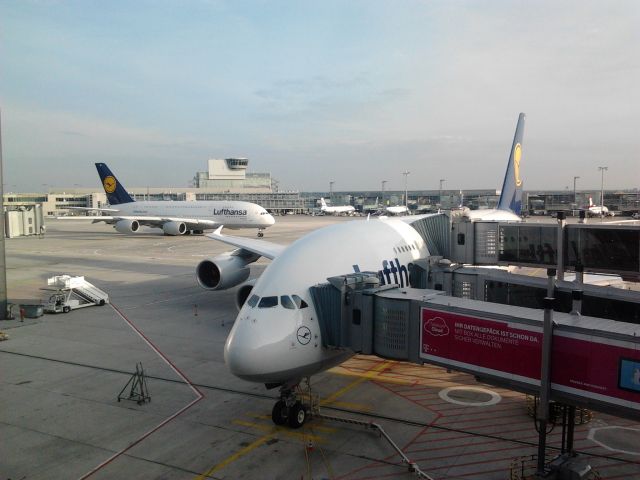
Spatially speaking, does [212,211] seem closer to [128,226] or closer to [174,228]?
[174,228]

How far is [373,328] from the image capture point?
1196 centimetres

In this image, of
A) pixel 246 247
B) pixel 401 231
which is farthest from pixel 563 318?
pixel 246 247

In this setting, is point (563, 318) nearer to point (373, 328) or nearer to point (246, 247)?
point (373, 328)

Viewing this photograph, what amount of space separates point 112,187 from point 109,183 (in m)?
0.92

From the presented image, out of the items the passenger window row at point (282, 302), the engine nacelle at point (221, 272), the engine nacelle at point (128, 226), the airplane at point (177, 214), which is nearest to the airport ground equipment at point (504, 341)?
the passenger window row at point (282, 302)

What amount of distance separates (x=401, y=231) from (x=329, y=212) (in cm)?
12649

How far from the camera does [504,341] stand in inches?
392

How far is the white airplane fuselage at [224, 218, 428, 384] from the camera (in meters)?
11.0

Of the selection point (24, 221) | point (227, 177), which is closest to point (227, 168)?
point (227, 177)

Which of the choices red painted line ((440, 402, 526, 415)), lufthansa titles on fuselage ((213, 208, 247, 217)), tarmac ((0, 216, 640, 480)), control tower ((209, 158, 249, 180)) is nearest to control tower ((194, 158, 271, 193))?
control tower ((209, 158, 249, 180))

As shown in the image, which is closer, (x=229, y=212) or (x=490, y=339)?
(x=490, y=339)

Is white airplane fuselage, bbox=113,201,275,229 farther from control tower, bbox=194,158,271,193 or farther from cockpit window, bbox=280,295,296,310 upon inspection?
control tower, bbox=194,158,271,193

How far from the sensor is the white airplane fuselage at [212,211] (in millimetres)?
68188

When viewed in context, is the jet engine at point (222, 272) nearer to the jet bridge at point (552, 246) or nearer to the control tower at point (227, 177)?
the jet bridge at point (552, 246)
